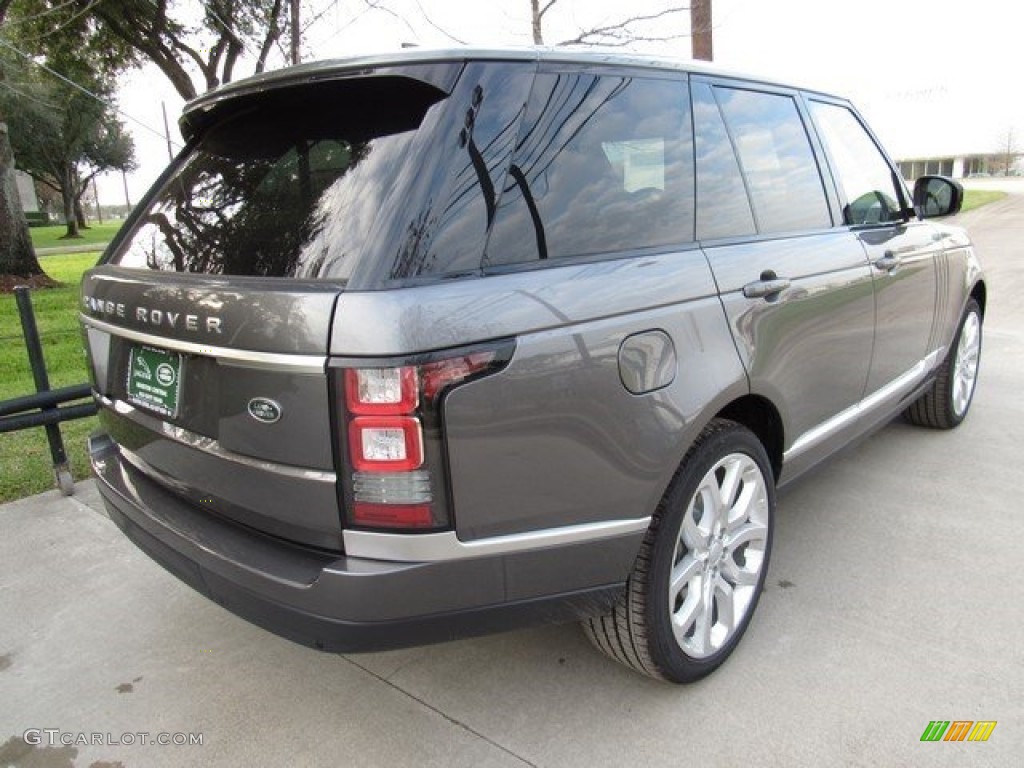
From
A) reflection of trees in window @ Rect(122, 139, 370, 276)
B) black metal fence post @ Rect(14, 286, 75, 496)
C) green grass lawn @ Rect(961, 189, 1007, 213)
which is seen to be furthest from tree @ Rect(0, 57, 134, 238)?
green grass lawn @ Rect(961, 189, 1007, 213)

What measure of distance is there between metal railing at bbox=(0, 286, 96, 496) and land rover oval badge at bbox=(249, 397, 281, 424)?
2269 mm

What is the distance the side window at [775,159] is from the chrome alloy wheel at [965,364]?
2.00m

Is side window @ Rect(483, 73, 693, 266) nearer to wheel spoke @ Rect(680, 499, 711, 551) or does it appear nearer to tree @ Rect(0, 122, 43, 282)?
wheel spoke @ Rect(680, 499, 711, 551)

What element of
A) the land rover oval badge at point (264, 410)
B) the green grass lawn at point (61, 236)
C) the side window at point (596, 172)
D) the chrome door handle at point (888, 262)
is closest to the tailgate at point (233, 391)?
the land rover oval badge at point (264, 410)

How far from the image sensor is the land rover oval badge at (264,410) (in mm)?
1760

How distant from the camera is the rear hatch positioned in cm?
174

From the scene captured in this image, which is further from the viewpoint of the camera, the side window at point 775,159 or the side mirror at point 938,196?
the side mirror at point 938,196

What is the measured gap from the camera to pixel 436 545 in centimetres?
173

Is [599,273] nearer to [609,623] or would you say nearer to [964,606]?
[609,623]

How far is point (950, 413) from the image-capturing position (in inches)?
175

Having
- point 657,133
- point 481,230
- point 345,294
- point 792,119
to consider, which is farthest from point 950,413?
point 345,294

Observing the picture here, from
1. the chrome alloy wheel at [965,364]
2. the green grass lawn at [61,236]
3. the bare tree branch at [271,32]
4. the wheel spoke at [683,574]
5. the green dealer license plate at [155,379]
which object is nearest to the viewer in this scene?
the green dealer license plate at [155,379]

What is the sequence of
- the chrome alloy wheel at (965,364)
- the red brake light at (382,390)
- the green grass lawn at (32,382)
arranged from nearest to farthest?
1. the red brake light at (382,390)
2. the green grass lawn at (32,382)
3. the chrome alloy wheel at (965,364)

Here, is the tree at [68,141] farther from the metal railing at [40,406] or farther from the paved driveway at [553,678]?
the paved driveway at [553,678]
